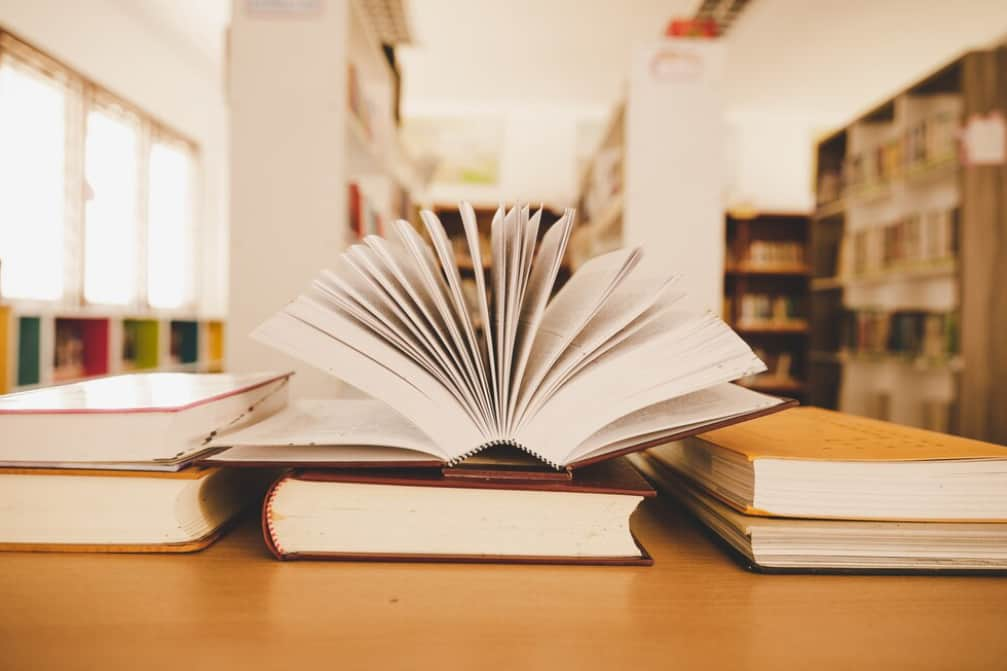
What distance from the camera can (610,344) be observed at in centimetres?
36

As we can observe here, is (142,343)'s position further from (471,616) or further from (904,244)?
(904,244)

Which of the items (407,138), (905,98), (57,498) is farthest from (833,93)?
(57,498)

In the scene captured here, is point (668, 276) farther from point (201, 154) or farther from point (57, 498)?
point (201, 154)

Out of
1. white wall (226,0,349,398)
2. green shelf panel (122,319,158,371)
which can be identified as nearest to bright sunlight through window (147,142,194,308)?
green shelf panel (122,319,158,371)

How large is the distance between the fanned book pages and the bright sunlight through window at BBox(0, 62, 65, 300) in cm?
360

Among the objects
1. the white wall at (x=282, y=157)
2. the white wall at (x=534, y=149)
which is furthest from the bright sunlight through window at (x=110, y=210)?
the white wall at (x=282, y=157)

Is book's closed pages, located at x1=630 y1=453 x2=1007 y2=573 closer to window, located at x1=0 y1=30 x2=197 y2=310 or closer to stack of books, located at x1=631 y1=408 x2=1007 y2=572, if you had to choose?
stack of books, located at x1=631 y1=408 x2=1007 y2=572

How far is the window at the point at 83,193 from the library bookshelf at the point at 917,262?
181 inches

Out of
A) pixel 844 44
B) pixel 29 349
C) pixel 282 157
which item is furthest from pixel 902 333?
pixel 29 349

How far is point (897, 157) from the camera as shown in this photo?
291cm

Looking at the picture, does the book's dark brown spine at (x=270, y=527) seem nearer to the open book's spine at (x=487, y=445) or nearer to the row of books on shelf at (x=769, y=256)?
the open book's spine at (x=487, y=445)

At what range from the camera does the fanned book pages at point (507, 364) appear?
343mm

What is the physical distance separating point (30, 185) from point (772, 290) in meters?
5.16

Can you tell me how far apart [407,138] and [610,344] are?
17.1 ft
